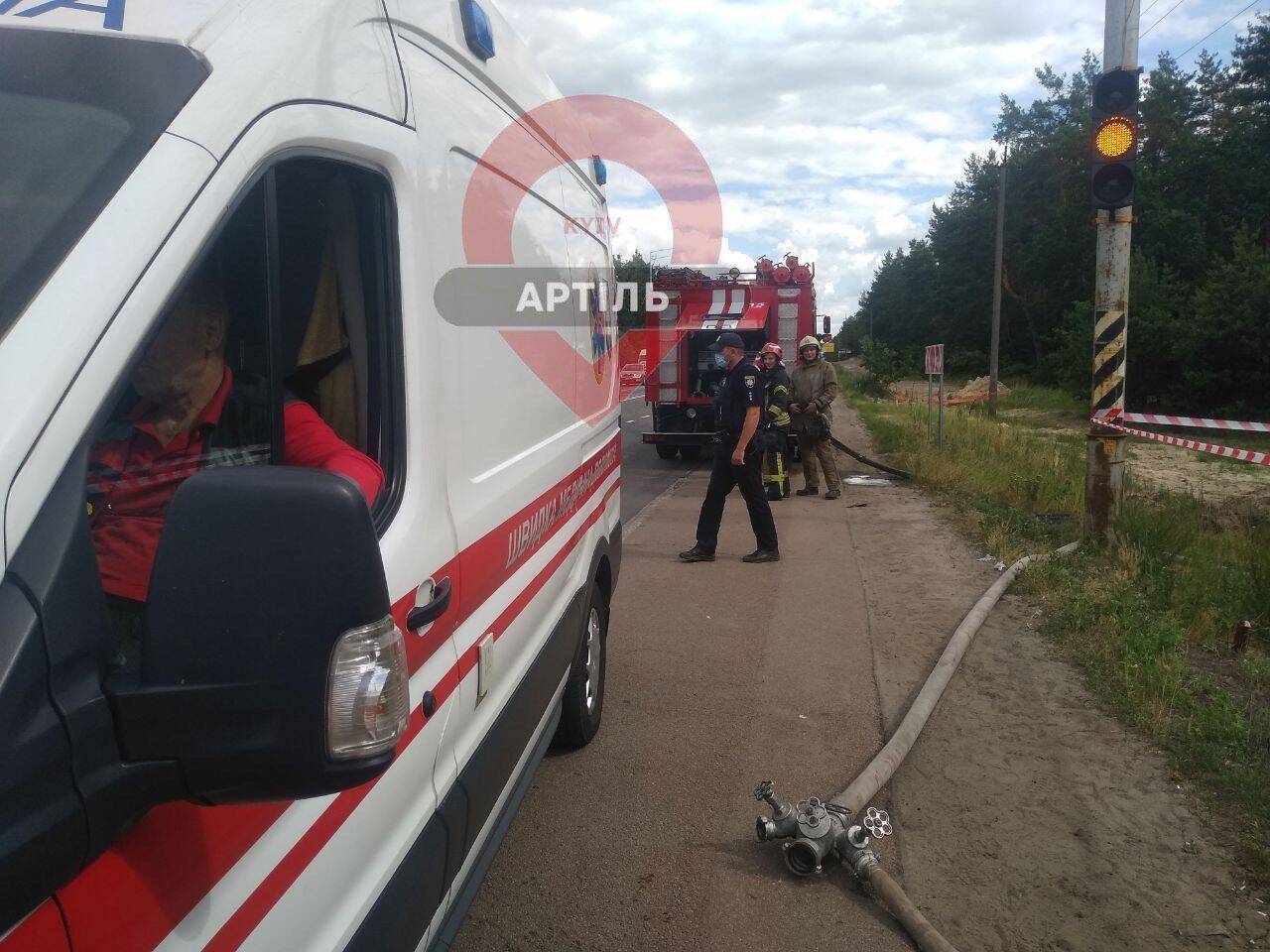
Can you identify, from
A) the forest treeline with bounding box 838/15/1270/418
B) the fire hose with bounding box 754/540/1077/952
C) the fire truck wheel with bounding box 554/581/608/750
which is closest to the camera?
the fire hose with bounding box 754/540/1077/952

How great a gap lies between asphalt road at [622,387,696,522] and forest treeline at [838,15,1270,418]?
625cm

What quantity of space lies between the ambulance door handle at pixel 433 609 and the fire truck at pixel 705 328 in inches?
514

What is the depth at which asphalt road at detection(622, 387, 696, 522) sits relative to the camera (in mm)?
12641

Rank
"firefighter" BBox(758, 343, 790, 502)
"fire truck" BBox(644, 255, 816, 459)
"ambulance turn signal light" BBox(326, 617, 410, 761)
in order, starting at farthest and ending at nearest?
"fire truck" BBox(644, 255, 816, 459), "firefighter" BBox(758, 343, 790, 502), "ambulance turn signal light" BBox(326, 617, 410, 761)

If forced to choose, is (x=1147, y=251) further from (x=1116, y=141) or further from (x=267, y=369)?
(x=267, y=369)

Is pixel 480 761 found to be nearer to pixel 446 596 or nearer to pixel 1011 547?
pixel 446 596

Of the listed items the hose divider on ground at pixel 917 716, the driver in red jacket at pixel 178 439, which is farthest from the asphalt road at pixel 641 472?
the driver in red jacket at pixel 178 439

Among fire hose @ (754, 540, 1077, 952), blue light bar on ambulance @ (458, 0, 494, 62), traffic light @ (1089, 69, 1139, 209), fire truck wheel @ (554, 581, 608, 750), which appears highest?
traffic light @ (1089, 69, 1139, 209)

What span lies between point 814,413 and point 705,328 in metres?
3.46

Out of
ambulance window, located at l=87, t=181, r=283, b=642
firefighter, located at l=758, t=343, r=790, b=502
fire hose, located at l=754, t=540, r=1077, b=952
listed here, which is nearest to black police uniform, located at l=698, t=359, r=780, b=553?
firefighter, located at l=758, t=343, r=790, b=502

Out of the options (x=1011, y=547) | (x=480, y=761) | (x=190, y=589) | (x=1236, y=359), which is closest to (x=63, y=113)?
(x=190, y=589)

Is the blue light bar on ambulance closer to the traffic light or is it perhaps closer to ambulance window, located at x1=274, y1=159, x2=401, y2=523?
ambulance window, located at x1=274, y1=159, x2=401, y2=523

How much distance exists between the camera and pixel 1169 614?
21.1ft

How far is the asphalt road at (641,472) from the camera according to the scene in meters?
12.6
